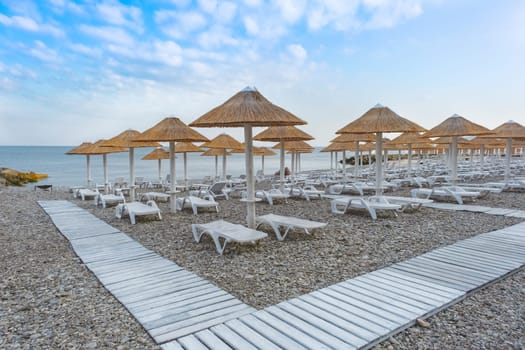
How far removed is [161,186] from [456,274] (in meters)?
15.3

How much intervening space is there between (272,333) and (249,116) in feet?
11.8

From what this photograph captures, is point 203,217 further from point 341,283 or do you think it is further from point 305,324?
point 305,324

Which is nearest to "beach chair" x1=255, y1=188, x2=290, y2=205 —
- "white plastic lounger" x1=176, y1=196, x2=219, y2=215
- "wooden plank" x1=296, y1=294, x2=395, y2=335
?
"white plastic lounger" x1=176, y1=196, x2=219, y2=215

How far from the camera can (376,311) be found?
288 centimetres

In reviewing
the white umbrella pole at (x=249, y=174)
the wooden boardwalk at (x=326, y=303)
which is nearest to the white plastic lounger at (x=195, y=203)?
the white umbrella pole at (x=249, y=174)

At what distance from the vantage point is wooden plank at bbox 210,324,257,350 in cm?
236

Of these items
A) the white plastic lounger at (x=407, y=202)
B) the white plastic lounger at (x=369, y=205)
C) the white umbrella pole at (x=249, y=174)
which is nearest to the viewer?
the white umbrella pole at (x=249, y=174)

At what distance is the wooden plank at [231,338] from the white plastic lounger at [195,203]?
19.1 ft

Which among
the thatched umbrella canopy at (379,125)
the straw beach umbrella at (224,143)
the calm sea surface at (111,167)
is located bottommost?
the calm sea surface at (111,167)

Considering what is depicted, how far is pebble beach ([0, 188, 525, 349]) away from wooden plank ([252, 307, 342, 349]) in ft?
1.28

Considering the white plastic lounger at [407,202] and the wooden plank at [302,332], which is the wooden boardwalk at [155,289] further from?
the white plastic lounger at [407,202]

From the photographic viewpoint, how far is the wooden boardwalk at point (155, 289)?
2779mm

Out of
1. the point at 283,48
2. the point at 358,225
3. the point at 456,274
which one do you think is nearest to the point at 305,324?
the point at 456,274

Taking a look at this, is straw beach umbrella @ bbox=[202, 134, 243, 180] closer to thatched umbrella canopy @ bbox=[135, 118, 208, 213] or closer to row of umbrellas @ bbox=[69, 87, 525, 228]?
row of umbrellas @ bbox=[69, 87, 525, 228]
